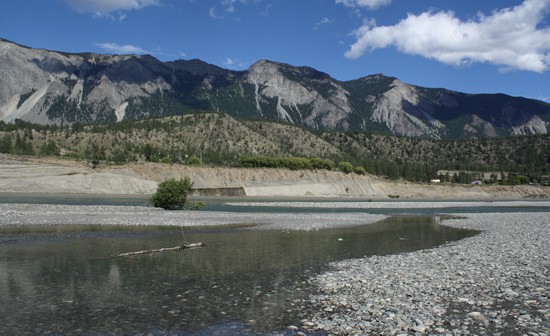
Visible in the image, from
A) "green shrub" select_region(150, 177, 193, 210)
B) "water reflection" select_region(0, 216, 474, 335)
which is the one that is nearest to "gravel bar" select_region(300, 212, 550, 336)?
"water reflection" select_region(0, 216, 474, 335)

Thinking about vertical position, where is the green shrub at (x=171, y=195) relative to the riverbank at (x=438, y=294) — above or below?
above

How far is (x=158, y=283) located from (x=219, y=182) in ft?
363

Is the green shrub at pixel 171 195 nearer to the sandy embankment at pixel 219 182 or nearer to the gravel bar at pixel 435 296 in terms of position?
the gravel bar at pixel 435 296

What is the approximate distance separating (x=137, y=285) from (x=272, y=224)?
92.2 ft

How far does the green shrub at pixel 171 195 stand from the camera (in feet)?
204

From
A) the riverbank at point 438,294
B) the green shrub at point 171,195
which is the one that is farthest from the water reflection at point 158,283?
the green shrub at point 171,195

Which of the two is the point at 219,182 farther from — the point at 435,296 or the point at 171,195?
the point at 435,296

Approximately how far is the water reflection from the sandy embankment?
75528 millimetres

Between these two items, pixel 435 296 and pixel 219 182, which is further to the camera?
pixel 219 182

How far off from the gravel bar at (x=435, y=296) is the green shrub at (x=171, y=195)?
4263 centimetres

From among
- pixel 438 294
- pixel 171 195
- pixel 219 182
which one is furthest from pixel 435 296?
pixel 219 182

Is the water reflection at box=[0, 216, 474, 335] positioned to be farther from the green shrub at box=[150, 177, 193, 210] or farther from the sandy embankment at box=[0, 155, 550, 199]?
the sandy embankment at box=[0, 155, 550, 199]

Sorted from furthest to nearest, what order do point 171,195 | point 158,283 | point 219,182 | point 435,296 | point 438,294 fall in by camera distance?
point 219,182, point 171,195, point 158,283, point 438,294, point 435,296

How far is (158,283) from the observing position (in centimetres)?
1759
